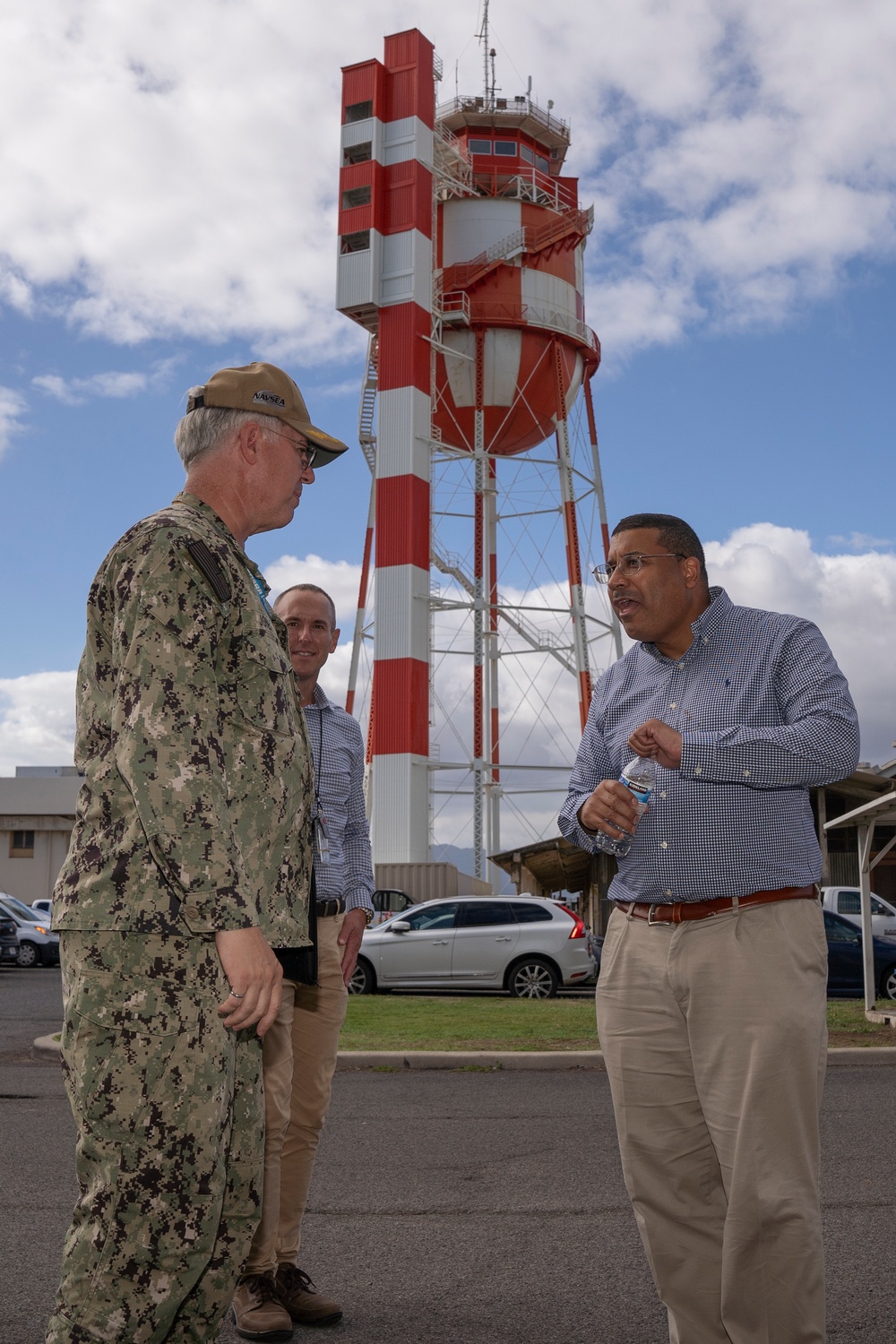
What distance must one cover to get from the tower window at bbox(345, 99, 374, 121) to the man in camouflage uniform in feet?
114

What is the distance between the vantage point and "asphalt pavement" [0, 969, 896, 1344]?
3.77 m

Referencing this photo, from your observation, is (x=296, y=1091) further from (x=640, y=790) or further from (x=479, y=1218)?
(x=640, y=790)

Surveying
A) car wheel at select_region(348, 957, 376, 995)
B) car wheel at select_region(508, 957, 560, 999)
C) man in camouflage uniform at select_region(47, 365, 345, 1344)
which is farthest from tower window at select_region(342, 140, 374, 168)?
man in camouflage uniform at select_region(47, 365, 345, 1344)

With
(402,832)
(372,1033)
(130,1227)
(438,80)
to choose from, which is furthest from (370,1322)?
(438,80)

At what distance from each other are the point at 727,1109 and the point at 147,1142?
1444mm

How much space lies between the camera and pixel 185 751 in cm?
233

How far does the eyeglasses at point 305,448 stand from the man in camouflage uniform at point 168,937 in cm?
34

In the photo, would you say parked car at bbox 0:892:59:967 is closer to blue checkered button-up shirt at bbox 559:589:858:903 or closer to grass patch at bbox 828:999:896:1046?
grass patch at bbox 828:999:896:1046

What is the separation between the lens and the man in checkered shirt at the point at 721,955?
2979mm

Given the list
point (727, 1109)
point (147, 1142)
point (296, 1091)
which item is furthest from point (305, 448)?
point (296, 1091)

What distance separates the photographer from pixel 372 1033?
1178 cm

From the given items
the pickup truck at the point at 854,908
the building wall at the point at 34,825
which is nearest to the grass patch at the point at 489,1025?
the pickup truck at the point at 854,908

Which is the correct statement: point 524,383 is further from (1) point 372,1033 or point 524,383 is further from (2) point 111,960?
(2) point 111,960

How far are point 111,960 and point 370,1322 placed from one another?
2060 mm
